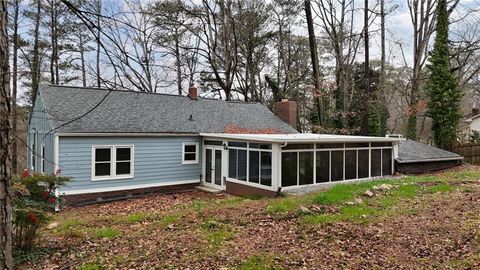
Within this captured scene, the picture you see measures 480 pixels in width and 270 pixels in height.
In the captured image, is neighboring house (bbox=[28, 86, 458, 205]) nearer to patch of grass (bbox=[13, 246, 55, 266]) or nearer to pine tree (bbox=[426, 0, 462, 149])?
patch of grass (bbox=[13, 246, 55, 266])

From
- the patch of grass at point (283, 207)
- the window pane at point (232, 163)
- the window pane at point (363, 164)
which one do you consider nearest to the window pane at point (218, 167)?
the window pane at point (232, 163)

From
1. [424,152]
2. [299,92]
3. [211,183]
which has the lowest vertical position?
[211,183]

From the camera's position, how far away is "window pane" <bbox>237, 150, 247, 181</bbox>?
1459 cm

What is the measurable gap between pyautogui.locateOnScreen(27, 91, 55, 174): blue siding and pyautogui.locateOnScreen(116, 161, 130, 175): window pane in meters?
2.48

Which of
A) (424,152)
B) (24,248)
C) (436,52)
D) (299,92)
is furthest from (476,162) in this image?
(24,248)

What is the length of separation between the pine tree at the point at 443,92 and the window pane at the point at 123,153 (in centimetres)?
1967

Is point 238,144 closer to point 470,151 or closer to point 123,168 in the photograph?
point 123,168

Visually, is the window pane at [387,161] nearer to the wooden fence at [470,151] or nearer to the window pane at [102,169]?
the wooden fence at [470,151]

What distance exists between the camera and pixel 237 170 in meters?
15.0

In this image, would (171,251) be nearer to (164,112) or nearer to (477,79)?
(164,112)

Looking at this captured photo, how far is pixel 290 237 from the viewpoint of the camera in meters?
6.98

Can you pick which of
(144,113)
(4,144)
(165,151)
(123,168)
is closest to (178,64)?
(144,113)

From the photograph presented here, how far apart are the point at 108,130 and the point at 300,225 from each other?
9613mm

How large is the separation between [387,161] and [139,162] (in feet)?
39.8
